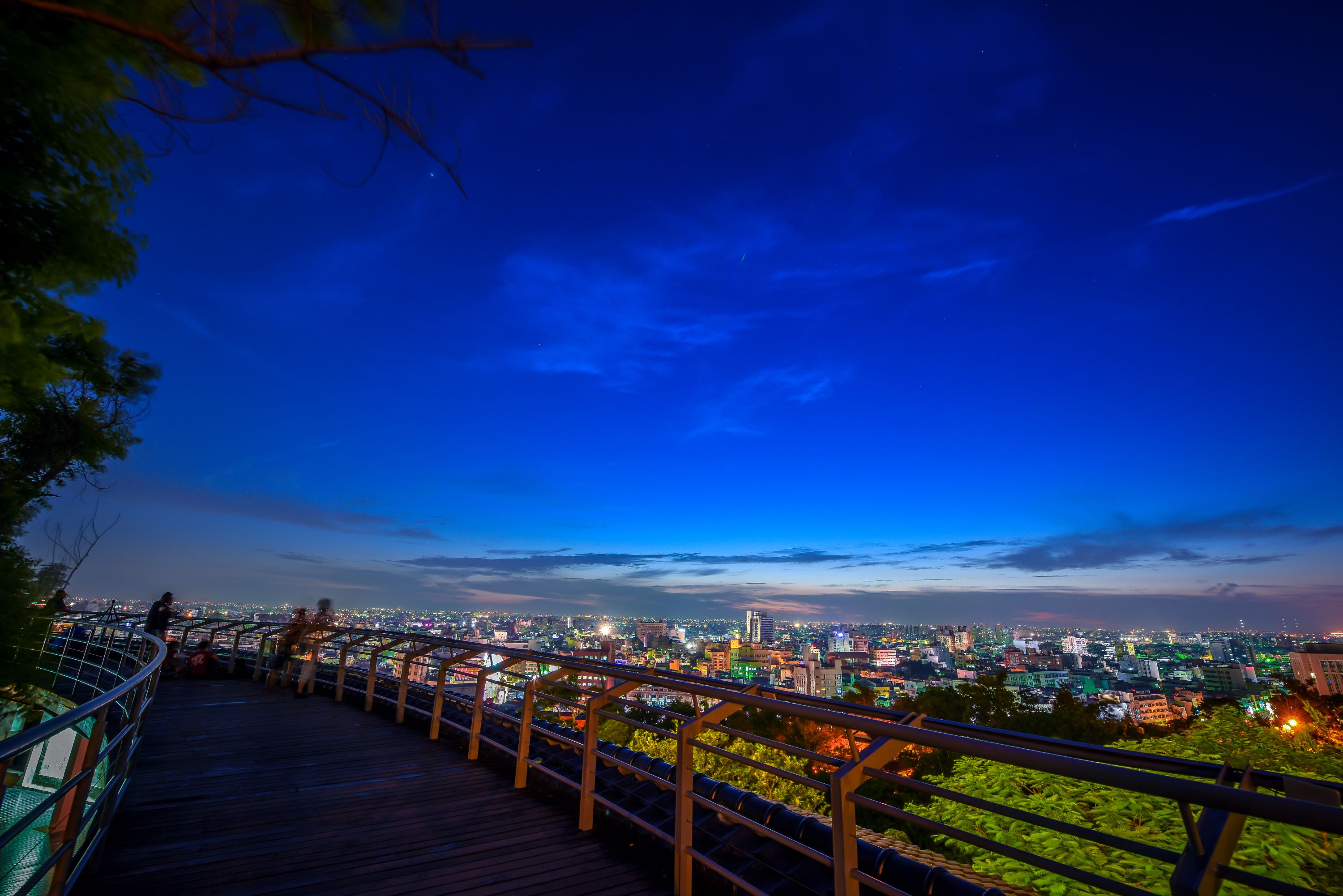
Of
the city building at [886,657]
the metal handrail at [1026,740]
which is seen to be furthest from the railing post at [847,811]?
the city building at [886,657]

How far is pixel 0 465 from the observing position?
13570 mm

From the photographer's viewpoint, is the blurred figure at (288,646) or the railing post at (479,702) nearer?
the railing post at (479,702)

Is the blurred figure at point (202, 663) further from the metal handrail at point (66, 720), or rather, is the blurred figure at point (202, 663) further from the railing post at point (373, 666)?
the metal handrail at point (66, 720)

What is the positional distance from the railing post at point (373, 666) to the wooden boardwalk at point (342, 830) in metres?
1.74

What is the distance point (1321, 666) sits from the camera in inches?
863

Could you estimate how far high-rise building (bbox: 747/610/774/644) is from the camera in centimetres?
10638

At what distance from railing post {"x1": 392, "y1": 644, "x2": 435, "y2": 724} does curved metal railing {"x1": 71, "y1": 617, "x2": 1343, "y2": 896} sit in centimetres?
2

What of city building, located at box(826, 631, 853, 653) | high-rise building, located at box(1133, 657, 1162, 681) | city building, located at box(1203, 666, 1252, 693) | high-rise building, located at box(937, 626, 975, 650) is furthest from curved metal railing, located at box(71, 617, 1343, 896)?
city building, located at box(826, 631, 853, 653)

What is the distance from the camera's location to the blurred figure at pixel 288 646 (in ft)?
36.4

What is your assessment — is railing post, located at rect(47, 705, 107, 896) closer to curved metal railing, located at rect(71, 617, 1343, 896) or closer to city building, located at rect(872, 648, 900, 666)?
curved metal railing, located at rect(71, 617, 1343, 896)

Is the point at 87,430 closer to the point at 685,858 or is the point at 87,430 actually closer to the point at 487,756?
the point at 487,756

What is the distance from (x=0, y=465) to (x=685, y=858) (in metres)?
18.8

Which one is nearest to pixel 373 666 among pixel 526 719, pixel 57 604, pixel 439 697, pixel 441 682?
pixel 439 697

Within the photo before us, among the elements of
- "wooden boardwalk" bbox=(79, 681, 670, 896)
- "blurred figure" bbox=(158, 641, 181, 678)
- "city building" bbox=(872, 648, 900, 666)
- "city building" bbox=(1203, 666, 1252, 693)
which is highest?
"blurred figure" bbox=(158, 641, 181, 678)
